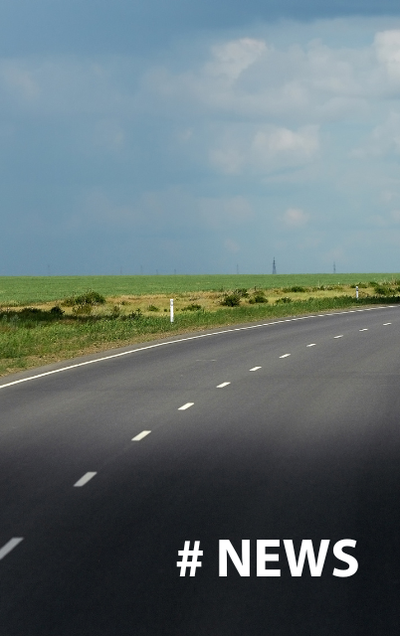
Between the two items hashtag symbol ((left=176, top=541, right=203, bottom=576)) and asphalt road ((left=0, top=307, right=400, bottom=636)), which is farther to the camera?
hashtag symbol ((left=176, top=541, right=203, bottom=576))

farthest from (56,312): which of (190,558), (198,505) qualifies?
(190,558)

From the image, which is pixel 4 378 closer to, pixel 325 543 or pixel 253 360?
pixel 253 360

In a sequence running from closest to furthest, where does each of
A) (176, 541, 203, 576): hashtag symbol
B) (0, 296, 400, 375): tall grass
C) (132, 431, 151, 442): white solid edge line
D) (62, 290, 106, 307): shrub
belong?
(176, 541, 203, 576): hashtag symbol, (132, 431, 151, 442): white solid edge line, (0, 296, 400, 375): tall grass, (62, 290, 106, 307): shrub

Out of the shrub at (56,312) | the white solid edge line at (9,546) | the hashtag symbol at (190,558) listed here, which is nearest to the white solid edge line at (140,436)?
the white solid edge line at (9,546)

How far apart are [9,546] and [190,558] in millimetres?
1450

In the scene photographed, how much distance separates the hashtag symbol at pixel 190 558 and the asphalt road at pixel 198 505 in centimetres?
6

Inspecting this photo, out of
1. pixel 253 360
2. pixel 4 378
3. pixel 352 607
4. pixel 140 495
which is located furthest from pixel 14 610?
pixel 253 360

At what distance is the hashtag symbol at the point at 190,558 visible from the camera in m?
7.09

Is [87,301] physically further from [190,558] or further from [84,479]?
[190,558]

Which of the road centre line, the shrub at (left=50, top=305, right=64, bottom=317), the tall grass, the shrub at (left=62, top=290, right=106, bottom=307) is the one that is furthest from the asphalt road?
the shrub at (left=62, top=290, right=106, bottom=307)

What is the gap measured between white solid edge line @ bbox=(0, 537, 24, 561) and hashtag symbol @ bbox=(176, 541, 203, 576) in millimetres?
1304

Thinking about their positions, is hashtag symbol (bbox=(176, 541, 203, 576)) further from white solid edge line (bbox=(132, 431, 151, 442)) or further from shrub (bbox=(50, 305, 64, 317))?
shrub (bbox=(50, 305, 64, 317))

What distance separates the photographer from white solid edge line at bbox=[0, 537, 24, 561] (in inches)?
298

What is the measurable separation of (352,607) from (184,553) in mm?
1552
